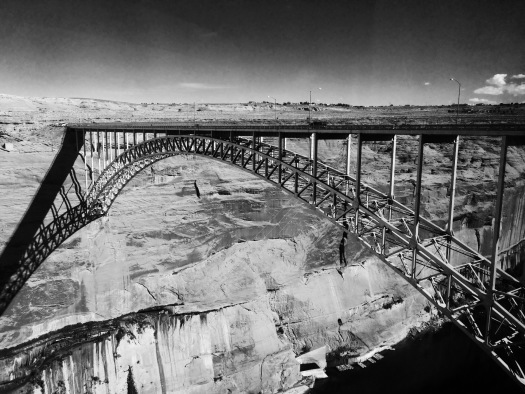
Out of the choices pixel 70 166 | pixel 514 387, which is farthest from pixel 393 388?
pixel 70 166

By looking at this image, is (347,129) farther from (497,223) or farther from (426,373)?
(426,373)

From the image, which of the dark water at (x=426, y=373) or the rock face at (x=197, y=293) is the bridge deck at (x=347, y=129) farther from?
the dark water at (x=426, y=373)

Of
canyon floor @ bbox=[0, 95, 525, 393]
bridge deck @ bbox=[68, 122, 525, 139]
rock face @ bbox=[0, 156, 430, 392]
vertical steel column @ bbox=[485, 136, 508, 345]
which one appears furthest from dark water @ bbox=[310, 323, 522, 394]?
vertical steel column @ bbox=[485, 136, 508, 345]

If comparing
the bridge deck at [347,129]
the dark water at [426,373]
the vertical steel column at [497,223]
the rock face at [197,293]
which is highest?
the bridge deck at [347,129]

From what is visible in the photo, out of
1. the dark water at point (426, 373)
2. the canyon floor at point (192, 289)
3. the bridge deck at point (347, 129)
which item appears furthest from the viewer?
the dark water at point (426, 373)

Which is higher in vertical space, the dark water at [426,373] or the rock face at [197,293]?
the rock face at [197,293]

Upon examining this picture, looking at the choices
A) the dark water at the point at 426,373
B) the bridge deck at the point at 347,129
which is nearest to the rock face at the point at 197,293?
the dark water at the point at 426,373

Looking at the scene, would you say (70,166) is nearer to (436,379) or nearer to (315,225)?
(315,225)
